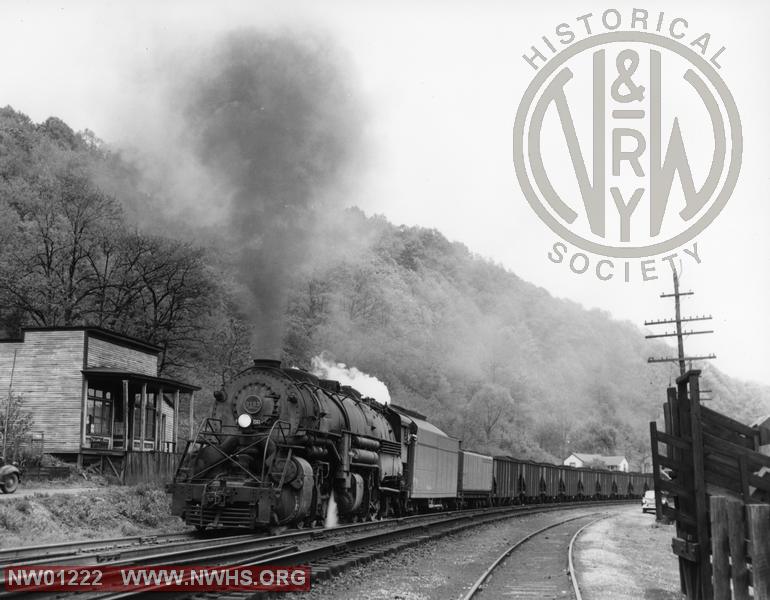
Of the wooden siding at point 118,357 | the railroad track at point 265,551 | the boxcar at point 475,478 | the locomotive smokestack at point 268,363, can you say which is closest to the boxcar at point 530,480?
the boxcar at point 475,478

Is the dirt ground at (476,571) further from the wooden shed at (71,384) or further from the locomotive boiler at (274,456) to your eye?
the wooden shed at (71,384)

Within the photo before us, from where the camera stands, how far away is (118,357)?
28.5 metres

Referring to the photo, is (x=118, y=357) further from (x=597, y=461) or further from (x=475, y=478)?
(x=597, y=461)

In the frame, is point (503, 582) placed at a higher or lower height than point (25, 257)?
lower

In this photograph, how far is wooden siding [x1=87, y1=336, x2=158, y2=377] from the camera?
87.4 ft

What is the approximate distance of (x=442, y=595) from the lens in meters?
9.42

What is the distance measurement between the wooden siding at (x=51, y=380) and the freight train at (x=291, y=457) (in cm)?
1199

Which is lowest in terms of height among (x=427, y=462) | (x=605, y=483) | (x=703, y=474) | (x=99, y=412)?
(x=605, y=483)

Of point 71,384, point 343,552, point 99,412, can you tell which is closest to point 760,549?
point 343,552

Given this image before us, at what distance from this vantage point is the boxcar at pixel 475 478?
1070 inches

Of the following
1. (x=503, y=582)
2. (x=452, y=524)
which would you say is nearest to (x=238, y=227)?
(x=452, y=524)

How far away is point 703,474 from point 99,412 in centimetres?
2523

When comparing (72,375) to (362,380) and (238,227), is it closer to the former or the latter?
(238,227)

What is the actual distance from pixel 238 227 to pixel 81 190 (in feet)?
84.5
